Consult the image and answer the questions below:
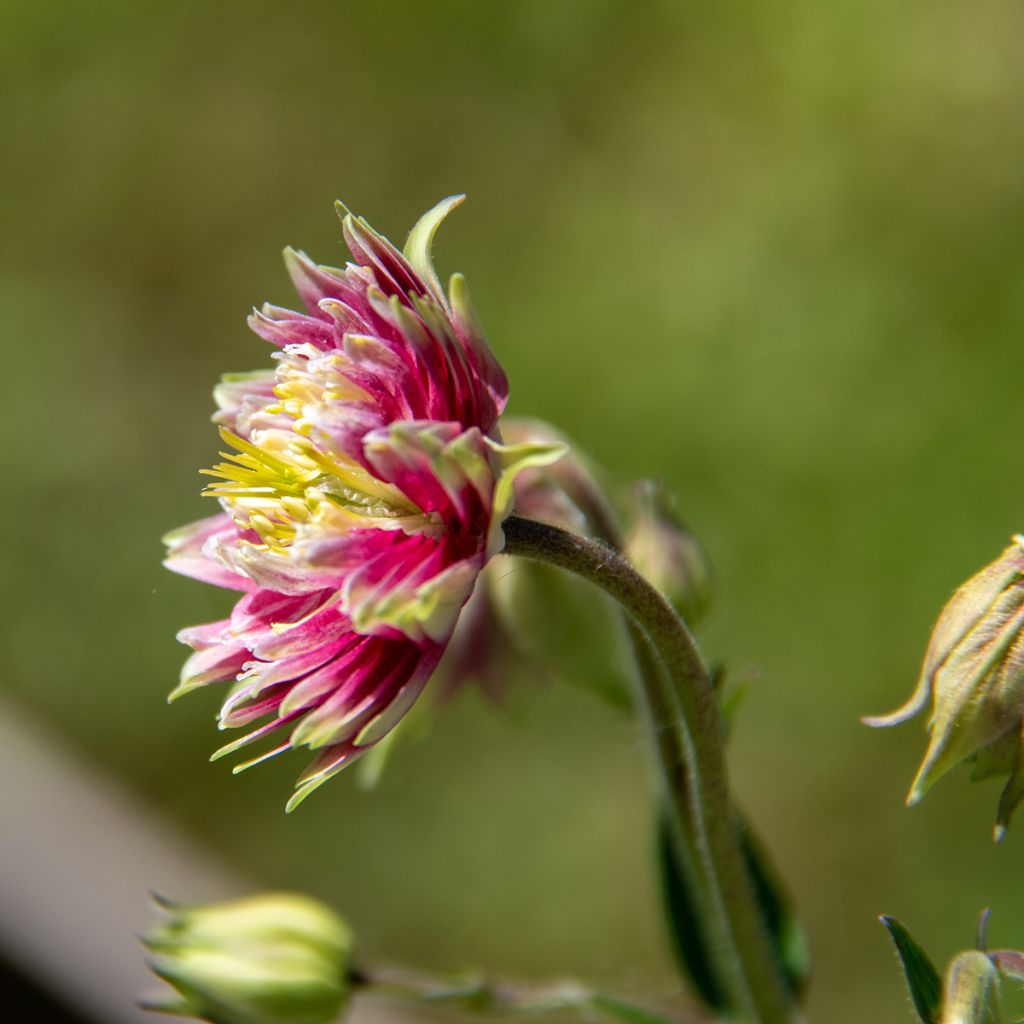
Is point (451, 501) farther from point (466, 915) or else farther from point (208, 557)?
point (466, 915)

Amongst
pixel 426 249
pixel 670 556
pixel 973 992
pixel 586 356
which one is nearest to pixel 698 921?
pixel 670 556

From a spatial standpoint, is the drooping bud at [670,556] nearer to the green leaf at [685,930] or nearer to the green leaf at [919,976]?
the green leaf at [685,930]

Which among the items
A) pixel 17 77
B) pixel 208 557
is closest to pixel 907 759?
pixel 208 557

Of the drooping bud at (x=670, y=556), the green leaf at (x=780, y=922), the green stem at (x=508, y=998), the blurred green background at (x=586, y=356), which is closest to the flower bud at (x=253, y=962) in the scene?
the green stem at (x=508, y=998)

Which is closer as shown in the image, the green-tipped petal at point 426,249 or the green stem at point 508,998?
the green-tipped petal at point 426,249

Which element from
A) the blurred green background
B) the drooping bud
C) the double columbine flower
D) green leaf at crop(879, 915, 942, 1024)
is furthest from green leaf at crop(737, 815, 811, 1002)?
the blurred green background

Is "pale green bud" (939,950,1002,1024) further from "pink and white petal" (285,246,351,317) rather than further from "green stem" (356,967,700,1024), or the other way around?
"pink and white petal" (285,246,351,317)

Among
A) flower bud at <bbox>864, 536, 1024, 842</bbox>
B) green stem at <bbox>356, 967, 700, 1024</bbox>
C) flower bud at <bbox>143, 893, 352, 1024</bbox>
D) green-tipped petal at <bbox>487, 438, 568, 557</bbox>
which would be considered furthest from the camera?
flower bud at <bbox>143, 893, 352, 1024</bbox>
